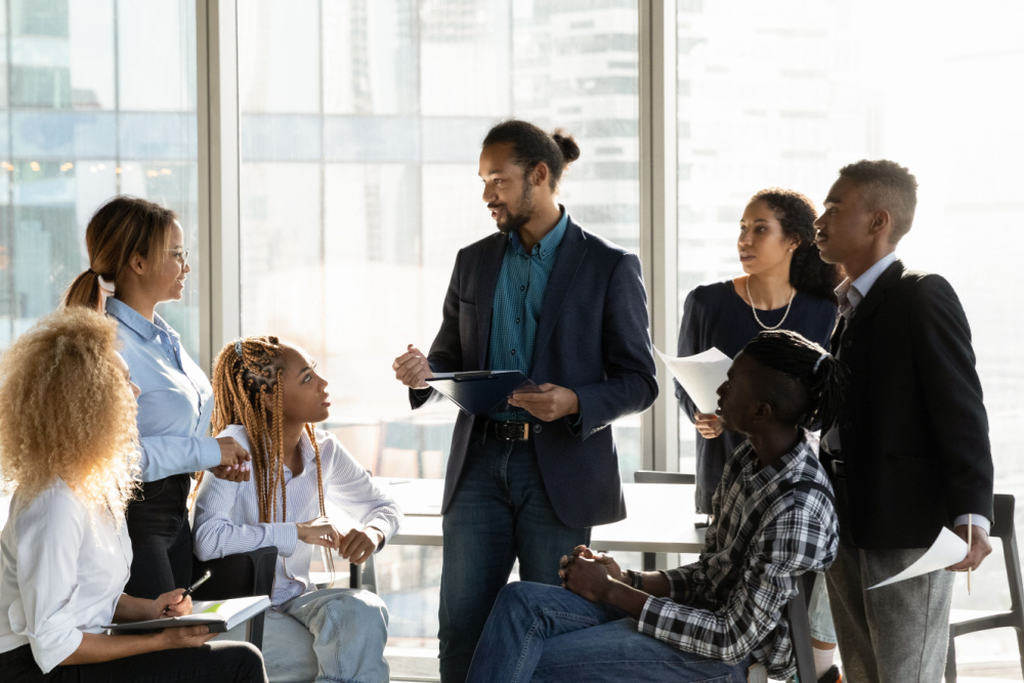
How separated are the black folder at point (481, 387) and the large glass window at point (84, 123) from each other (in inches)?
90.9

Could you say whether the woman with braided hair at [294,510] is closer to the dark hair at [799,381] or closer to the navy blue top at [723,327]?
the navy blue top at [723,327]

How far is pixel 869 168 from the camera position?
231cm

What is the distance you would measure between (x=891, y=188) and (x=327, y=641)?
5.47ft

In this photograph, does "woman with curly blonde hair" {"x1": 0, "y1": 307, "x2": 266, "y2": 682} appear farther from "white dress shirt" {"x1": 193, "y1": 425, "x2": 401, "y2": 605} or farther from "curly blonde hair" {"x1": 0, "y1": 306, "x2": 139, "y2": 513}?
"white dress shirt" {"x1": 193, "y1": 425, "x2": 401, "y2": 605}

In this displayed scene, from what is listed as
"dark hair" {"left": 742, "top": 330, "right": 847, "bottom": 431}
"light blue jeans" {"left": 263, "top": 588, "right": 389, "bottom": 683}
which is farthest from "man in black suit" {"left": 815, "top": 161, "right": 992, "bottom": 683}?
"light blue jeans" {"left": 263, "top": 588, "right": 389, "bottom": 683}

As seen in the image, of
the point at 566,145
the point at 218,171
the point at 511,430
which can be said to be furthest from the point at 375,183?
the point at 511,430

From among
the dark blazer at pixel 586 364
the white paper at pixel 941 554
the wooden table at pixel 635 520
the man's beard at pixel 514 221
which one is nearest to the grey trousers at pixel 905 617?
the white paper at pixel 941 554

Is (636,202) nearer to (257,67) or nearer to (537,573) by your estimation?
(257,67)

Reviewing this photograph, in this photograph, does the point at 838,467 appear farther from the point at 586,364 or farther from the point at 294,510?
the point at 294,510

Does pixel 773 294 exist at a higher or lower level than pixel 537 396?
higher

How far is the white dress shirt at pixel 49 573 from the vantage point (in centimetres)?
188

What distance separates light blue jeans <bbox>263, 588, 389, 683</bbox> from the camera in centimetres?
245

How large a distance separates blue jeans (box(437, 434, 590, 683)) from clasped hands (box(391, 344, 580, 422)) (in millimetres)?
166

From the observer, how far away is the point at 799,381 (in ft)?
6.81
